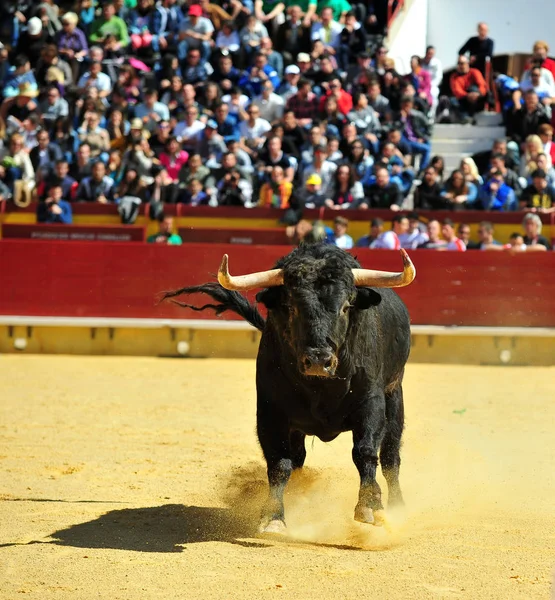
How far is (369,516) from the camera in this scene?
4.65m

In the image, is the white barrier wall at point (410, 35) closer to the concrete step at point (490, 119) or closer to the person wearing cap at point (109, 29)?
the concrete step at point (490, 119)

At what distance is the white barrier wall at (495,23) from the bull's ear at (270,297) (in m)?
11.1

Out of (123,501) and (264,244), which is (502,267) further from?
(123,501)

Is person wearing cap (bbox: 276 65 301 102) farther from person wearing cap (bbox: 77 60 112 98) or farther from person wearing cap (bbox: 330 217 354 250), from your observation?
person wearing cap (bbox: 330 217 354 250)

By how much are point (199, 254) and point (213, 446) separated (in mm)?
4960

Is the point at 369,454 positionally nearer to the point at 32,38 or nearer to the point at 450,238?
the point at 450,238

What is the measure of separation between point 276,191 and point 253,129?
0.94 meters

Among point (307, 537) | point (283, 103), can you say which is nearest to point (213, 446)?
point (307, 537)

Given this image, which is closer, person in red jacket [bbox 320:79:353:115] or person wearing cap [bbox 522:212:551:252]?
person wearing cap [bbox 522:212:551:252]

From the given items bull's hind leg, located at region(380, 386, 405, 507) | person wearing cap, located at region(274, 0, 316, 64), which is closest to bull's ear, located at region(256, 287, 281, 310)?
bull's hind leg, located at region(380, 386, 405, 507)

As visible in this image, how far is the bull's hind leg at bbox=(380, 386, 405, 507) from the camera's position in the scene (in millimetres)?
5488

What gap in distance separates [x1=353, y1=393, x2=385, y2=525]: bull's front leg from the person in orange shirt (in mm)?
7346

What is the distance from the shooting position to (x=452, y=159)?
13695 millimetres

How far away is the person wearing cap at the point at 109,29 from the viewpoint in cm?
1445
